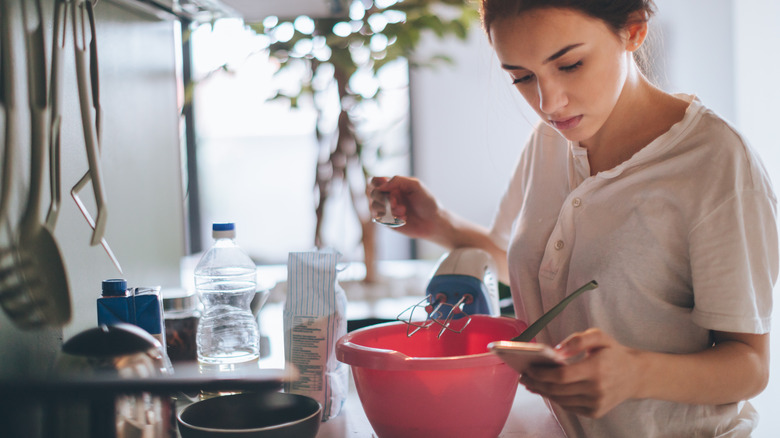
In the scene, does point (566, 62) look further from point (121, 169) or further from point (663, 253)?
point (121, 169)

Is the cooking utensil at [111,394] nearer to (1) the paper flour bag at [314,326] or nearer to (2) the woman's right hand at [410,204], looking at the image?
(1) the paper flour bag at [314,326]

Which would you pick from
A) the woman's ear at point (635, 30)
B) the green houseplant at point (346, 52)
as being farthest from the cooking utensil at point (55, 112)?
the green houseplant at point (346, 52)

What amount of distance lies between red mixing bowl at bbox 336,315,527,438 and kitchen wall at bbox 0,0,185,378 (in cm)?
42

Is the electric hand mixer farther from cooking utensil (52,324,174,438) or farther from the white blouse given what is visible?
cooking utensil (52,324,174,438)

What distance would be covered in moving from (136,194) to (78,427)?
1.91 ft

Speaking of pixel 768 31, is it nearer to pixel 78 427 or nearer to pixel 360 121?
pixel 360 121

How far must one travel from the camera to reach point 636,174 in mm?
903

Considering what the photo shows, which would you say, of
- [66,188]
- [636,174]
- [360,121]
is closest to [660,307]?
[636,174]

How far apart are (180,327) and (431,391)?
53 cm

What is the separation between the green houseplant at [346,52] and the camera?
1.99 meters

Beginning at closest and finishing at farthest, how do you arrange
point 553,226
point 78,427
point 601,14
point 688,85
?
1. point 78,427
2. point 601,14
3. point 553,226
4. point 688,85

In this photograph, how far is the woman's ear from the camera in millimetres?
894

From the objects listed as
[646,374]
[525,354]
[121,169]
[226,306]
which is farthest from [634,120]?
[121,169]

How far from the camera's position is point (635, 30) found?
903 mm
